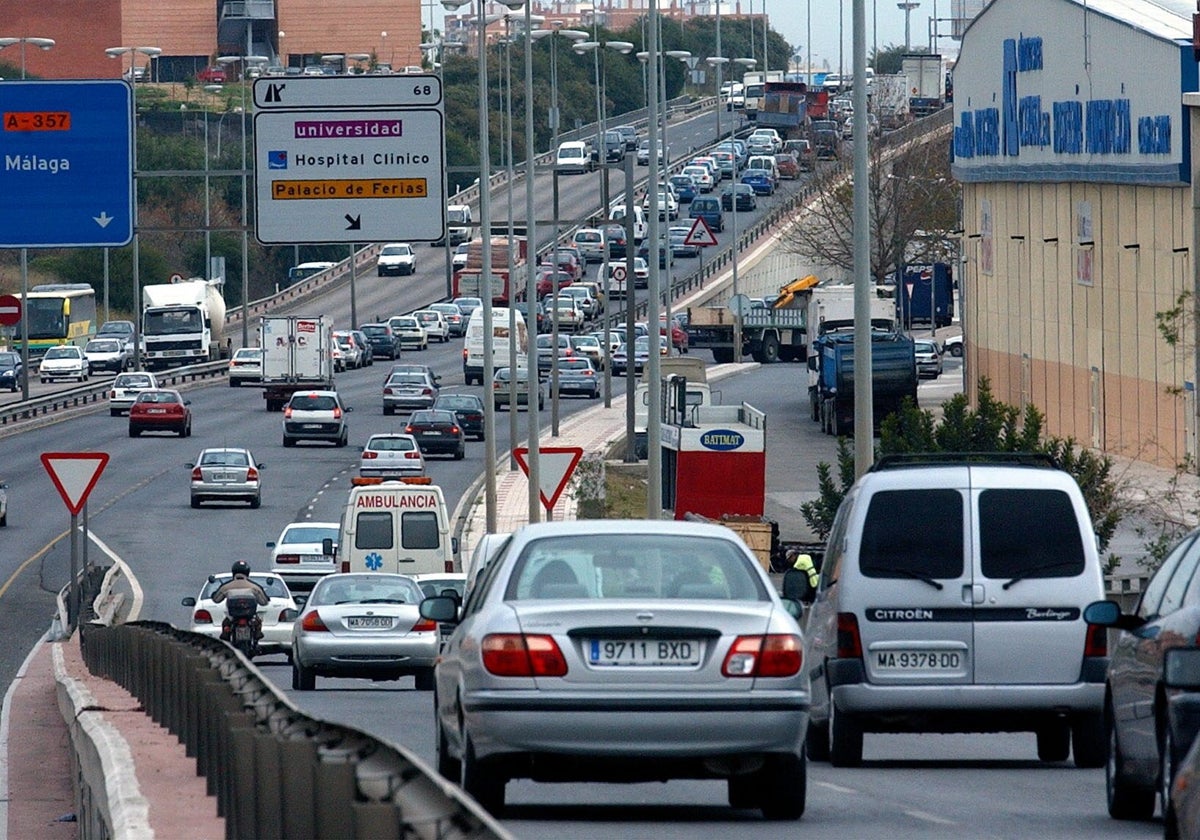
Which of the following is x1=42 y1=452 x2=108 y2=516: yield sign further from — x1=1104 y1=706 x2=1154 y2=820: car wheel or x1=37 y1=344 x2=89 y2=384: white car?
x1=37 y1=344 x2=89 y2=384: white car

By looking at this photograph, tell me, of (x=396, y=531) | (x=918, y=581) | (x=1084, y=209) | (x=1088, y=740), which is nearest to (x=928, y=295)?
(x=1084, y=209)

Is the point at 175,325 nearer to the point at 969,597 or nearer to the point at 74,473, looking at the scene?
the point at 74,473

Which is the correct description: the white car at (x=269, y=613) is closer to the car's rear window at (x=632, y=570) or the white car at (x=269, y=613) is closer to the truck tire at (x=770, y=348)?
the car's rear window at (x=632, y=570)

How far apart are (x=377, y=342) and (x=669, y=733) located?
8878 cm

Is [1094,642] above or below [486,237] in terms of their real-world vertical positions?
below

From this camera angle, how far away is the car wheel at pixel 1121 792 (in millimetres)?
11984

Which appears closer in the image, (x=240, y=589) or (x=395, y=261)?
(x=240, y=589)

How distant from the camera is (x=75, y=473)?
29078 mm

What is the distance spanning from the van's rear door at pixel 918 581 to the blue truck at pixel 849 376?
4941 centimetres

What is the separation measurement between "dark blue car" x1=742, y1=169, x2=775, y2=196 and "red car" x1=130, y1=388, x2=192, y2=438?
64.9m

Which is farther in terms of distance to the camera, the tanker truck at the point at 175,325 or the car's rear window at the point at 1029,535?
the tanker truck at the point at 175,325

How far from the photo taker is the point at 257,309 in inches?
4739

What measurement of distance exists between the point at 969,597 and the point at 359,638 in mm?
13362

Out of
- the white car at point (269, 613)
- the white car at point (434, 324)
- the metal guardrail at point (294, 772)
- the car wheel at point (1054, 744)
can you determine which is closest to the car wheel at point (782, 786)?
the metal guardrail at point (294, 772)
